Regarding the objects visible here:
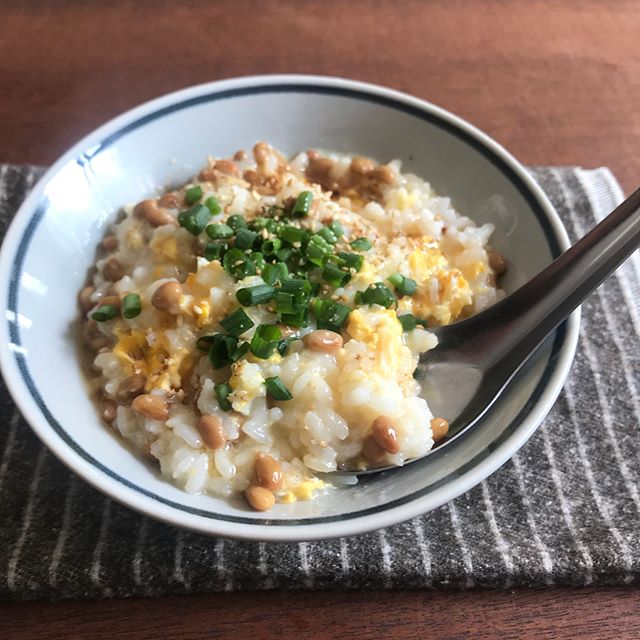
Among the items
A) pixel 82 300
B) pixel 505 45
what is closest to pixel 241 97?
pixel 82 300

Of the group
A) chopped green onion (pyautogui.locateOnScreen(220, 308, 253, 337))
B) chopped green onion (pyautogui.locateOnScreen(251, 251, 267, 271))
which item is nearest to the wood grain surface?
chopped green onion (pyautogui.locateOnScreen(220, 308, 253, 337))

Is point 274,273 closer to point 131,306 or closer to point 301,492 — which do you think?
point 131,306

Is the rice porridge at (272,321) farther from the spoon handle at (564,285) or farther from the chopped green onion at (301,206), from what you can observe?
the spoon handle at (564,285)

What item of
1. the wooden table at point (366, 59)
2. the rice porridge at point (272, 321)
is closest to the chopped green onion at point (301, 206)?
the rice porridge at point (272, 321)

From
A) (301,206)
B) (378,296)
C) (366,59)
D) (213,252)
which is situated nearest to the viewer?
(378,296)

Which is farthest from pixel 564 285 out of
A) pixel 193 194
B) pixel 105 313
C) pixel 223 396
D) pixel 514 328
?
pixel 105 313

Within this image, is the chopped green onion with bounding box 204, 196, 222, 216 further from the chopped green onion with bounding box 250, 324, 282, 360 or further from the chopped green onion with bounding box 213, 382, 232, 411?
the chopped green onion with bounding box 213, 382, 232, 411
